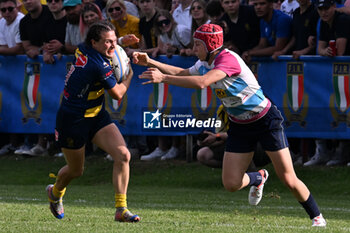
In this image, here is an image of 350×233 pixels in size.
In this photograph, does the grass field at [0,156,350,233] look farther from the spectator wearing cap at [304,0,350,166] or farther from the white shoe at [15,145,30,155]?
the spectator wearing cap at [304,0,350,166]

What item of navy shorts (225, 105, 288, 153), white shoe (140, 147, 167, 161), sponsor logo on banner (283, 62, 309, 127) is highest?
navy shorts (225, 105, 288, 153)

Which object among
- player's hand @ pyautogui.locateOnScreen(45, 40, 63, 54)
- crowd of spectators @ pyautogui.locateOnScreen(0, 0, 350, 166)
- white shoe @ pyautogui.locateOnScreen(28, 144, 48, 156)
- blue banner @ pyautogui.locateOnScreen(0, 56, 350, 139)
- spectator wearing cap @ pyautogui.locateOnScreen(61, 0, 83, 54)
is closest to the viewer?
blue banner @ pyautogui.locateOnScreen(0, 56, 350, 139)

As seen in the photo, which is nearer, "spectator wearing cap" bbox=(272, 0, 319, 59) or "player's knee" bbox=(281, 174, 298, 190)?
"player's knee" bbox=(281, 174, 298, 190)

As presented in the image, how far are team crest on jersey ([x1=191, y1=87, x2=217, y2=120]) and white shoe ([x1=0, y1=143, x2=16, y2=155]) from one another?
4143 millimetres

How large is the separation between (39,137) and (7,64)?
149 cm

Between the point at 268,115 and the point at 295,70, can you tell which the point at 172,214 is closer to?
the point at 268,115

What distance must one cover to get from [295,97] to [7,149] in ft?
19.7

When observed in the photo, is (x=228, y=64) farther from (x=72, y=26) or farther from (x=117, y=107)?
(x=72, y=26)

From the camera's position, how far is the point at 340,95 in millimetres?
12852

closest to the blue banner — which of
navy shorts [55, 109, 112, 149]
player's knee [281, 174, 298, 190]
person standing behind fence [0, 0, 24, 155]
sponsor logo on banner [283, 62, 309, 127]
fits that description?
sponsor logo on banner [283, 62, 309, 127]

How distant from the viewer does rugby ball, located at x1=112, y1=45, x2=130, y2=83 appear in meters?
8.87

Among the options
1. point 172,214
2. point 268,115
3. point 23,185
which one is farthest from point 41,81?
point 268,115

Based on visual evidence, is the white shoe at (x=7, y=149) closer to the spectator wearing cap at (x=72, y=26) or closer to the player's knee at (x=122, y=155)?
the spectator wearing cap at (x=72, y=26)

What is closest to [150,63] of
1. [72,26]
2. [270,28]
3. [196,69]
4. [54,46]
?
[196,69]
